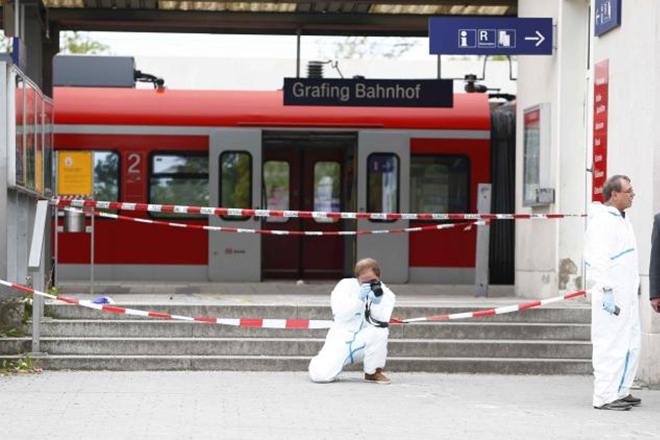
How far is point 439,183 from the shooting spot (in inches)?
856

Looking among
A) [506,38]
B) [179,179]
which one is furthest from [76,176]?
[506,38]

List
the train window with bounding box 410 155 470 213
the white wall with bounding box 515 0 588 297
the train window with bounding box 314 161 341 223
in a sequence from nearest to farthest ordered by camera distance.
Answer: the white wall with bounding box 515 0 588 297 < the train window with bounding box 410 155 470 213 < the train window with bounding box 314 161 341 223

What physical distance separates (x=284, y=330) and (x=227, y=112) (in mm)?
8348

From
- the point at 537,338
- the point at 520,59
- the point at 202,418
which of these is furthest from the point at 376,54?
the point at 202,418

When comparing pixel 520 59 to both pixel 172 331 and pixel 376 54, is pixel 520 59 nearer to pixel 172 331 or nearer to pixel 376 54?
pixel 172 331

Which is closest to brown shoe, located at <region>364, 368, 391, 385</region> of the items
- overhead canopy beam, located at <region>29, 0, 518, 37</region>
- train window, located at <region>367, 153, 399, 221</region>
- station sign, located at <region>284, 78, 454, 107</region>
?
station sign, located at <region>284, 78, 454, 107</region>

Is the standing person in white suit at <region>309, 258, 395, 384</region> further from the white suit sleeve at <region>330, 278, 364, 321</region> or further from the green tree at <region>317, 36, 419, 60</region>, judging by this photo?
the green tree at <region>317, 36, 419, 60</region>

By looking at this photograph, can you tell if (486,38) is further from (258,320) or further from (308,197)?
(308,197)

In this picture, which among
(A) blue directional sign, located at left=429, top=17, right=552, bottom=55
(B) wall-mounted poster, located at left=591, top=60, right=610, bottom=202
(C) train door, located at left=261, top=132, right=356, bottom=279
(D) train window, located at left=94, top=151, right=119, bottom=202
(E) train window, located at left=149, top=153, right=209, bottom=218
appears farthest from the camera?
(C) train door, located at left=261, top=132, right=356, bottom=279

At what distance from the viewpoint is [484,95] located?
71.6 ft

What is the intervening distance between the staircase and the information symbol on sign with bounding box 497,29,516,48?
3.27 metres

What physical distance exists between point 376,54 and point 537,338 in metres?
47.7

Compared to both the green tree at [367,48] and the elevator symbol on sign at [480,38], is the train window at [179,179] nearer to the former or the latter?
the elevator symbol on sign at [480,38]

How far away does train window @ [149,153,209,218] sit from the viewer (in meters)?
21.4
